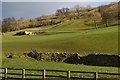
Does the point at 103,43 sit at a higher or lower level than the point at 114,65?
higher

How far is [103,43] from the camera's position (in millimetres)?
39031

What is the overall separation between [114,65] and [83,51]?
23.7 feet

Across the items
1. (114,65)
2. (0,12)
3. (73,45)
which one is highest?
(0,12)

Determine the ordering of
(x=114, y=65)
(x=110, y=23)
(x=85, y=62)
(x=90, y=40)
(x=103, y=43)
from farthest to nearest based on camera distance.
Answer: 1. (x=110, y=23)
2. (x=90, y=40)
3. (x=103, y=43)
4. (x=85, y=62)
5. (x=114, y=65)

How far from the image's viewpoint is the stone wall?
30.3 m

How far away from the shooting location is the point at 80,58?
1284 inches

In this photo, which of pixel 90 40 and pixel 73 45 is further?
pixel 90 40

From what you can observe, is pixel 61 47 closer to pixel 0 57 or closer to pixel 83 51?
pixel 83 51

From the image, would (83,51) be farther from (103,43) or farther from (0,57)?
(0,57)

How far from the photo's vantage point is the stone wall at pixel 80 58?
3026 centimetres

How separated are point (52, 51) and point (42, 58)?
2.80 meters

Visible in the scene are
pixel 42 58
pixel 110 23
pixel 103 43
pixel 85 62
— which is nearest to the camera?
pixel 85 62

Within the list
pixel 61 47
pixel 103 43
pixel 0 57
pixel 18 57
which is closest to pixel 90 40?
pixel 103 43

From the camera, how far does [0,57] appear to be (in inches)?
1393
